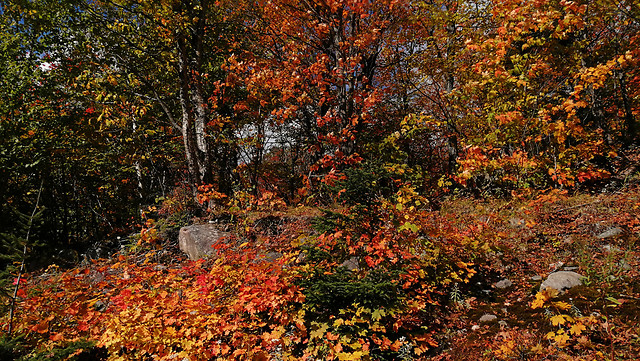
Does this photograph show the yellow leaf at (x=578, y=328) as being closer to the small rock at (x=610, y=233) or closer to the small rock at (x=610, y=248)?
the small rock at (x=610, y=248)

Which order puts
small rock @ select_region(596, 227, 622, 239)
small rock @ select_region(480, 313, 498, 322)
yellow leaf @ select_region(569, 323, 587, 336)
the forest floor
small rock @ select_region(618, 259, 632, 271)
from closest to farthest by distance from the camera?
1. yellow leaf @ select_region(569, 323, 587, 336)
2. the forest floor
3. small rock @ select_region(480, 313, 498, 322)
4. small rock @ select_region(618, 259, 632, 271)
5. small rock @ select_region(596, 227, 622, 239)

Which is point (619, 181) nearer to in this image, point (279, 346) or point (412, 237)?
point (412, 237)

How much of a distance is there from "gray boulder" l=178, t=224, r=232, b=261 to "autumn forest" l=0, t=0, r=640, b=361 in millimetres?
134

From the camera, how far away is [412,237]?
408 cm

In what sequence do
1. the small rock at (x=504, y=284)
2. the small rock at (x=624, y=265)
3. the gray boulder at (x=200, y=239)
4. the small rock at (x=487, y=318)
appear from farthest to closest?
1. the gray boulder at (x=200, y=239)
2. the small rock at (x=504, y=284)
3. the small rock at (x=624, y=265)
4. the small rock at (x=487, y=318)

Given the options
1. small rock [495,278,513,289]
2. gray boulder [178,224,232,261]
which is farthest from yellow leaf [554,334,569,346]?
gray boulder [178,224,232,261]

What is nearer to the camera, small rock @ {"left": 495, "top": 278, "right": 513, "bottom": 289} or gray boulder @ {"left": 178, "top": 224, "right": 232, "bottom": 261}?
small rock @ {"left": 495, "top": 278, "right": 513, "bottom": 289}

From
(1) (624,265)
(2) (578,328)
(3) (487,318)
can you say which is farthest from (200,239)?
(1) (624,265)

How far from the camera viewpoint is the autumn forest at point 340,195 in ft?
11.5

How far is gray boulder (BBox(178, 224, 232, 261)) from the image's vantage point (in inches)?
280

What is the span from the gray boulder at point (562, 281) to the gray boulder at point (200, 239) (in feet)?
20.4

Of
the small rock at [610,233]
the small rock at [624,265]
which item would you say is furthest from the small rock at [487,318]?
the small rock at [610,233]

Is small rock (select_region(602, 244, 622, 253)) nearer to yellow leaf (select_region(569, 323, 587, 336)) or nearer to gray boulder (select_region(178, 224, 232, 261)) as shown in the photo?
yellow leaf (select_region(569, 323, 587, 336))

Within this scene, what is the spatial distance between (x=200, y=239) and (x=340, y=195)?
480 centimetres
